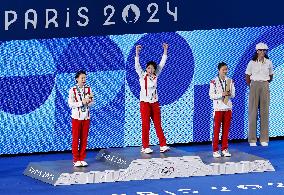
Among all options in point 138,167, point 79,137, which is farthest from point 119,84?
point 138,167

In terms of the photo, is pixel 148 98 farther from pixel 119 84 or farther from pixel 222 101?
pixel 119 84

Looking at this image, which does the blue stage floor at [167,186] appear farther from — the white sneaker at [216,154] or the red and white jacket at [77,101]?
the red and white jacket at [77,101]

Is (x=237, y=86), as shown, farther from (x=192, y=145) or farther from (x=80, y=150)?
(x=80, y=150)

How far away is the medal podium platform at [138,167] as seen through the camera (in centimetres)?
1684

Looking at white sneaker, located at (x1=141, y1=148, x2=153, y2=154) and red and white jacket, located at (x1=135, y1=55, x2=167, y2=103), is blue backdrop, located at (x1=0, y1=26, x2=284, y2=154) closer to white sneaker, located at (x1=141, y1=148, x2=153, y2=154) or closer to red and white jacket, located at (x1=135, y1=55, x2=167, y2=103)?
red and white jacket, located at (x1=135, y1=55, x2=167, y2=103)

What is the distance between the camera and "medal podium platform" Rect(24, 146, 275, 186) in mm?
16844

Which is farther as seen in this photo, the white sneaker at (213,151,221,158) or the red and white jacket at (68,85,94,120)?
the white sneaker at (213,151,221,158)

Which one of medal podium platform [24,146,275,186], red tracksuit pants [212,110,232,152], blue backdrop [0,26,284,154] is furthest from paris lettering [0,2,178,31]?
medal podium platform [24,146,275,186]

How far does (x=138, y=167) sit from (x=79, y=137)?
101cm

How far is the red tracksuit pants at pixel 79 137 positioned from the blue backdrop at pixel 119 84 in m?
2.18

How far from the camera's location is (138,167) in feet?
56.1

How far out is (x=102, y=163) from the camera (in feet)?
57.8

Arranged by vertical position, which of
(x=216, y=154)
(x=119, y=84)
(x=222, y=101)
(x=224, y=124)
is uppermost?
(x=119, y=84)

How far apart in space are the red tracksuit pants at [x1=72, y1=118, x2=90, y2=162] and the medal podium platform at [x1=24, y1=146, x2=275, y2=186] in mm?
214
